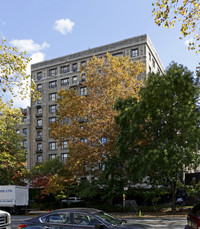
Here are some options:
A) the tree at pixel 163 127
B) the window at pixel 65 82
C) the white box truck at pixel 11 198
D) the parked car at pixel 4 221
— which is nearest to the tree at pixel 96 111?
the tree at pixel 163 127


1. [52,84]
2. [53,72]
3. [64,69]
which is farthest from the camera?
[53,72]

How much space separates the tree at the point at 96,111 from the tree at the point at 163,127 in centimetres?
311

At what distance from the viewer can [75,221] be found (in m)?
8.96

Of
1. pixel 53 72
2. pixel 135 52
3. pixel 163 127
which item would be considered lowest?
pixel 163 127

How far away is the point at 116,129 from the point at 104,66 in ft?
22.1

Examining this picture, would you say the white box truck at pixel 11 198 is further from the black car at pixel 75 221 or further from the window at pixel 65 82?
the window at pixel 65 82

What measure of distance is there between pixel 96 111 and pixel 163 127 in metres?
7.10

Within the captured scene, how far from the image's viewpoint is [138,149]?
2592 cm

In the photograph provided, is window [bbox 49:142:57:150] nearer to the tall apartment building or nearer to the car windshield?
the tall apartment building

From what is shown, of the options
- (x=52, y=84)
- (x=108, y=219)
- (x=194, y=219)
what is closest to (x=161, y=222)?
(x=194, y=219)

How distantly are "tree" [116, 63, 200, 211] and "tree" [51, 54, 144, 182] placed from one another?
311cm

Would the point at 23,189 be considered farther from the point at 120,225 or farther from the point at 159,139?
the point at 120,225

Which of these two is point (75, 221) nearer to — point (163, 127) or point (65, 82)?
point (163, 127)

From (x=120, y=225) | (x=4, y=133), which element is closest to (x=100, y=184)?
(x=4, y=133)
